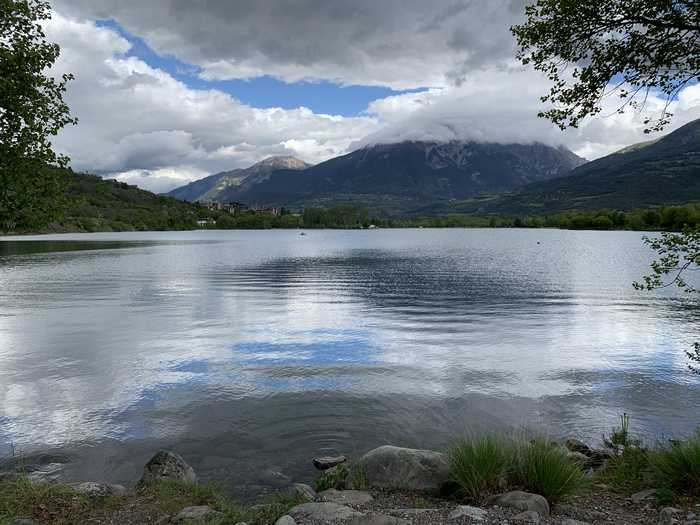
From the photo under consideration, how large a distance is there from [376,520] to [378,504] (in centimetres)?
182

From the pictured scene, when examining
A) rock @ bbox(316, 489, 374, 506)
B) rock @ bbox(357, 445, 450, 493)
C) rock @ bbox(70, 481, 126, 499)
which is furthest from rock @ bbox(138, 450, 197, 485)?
rock @ bbox(357, 445, 450, 493)

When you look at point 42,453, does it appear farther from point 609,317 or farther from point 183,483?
point 609,317

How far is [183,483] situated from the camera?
562 inches

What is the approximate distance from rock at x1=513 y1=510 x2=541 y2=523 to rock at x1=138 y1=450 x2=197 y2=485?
9437 mm

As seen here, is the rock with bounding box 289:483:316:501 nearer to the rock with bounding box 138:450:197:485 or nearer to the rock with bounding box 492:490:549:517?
the rock with bounding box 138:450:197:485

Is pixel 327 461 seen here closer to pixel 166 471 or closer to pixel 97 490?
pixel 166 471

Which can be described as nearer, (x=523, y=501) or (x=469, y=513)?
(x=469, y=513)

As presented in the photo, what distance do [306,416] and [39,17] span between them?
2200 cm

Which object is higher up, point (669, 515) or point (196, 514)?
point (669, 515)

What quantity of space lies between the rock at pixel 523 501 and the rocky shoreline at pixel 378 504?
0.07 feet

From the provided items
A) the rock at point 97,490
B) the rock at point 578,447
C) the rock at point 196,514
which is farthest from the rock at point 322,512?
the rock at point 578,447

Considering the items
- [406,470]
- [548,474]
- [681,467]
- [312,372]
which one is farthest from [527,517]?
[312,372]

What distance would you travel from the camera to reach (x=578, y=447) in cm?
1788

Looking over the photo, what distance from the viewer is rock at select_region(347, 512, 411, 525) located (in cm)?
1052
